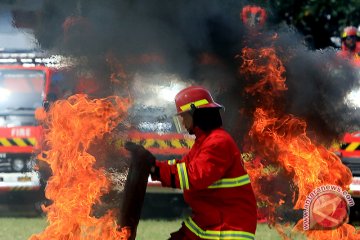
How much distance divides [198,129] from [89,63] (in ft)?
10.1

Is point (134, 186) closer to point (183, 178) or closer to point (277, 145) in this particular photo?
point (183, 178)

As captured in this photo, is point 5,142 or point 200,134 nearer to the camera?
point 200,134

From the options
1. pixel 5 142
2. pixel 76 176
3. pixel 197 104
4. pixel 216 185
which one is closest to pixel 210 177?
pixel 216 185

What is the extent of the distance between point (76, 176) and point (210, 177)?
5.64ft

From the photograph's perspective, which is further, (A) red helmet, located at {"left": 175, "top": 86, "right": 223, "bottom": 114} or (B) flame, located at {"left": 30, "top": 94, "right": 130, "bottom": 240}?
(B) flame, located at {"left": 30, "top": 94, "right": 130, "bottom": 240}

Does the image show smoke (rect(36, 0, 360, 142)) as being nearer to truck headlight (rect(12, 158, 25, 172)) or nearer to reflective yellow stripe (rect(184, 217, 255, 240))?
reflective yellow stripe (rect(184, 217, 255, 240))

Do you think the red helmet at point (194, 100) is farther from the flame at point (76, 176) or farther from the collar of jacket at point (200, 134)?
the flame at point (76, 176)

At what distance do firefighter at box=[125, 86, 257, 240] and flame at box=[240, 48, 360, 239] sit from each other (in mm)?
2199

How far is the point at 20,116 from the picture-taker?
13562mm

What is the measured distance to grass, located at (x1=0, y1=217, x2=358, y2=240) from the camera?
437 inches

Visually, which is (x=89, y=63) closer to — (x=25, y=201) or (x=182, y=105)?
(x=182, y=105)

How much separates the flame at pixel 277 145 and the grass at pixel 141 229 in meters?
2.22

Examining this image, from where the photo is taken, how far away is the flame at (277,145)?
27.2 feet


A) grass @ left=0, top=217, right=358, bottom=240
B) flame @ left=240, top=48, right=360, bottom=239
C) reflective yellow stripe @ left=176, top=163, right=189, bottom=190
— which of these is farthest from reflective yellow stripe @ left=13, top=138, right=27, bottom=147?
reflective yellow stripe @ left=176, top=163, right=189, bottom=190
